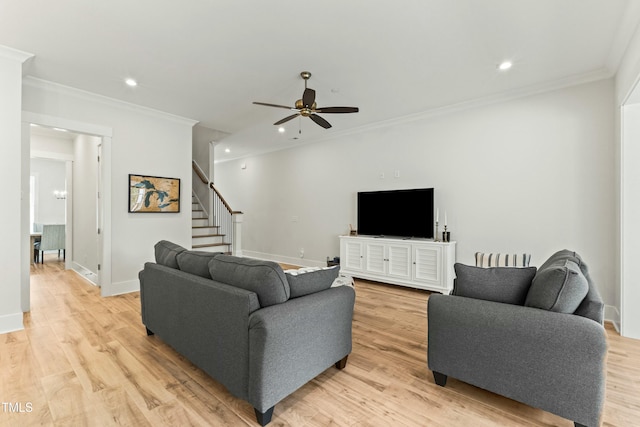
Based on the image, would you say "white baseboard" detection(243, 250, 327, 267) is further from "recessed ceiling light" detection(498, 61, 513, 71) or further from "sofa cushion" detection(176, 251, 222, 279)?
"recessed ceiling light" detection(498, 61, 513, 71)

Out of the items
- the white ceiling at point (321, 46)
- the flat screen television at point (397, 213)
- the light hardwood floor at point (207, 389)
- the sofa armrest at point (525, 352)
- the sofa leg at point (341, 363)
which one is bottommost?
the light hardwood floor at point (207, 389)

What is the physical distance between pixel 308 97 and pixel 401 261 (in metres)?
2.84

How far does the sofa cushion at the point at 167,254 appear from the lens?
258 centimetres

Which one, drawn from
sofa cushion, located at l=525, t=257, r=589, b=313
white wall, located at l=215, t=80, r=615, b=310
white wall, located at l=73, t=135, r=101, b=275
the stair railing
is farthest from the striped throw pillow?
white wall, located at l=73, t=135, r=101, b=275

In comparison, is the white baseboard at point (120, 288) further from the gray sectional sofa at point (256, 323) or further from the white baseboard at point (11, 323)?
the gray sectional sofa at point (256, 323)

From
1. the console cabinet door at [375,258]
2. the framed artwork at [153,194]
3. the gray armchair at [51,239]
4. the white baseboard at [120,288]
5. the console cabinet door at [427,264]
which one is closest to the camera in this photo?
the white baseboard at [120,288]

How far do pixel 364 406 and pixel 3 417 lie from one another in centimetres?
205

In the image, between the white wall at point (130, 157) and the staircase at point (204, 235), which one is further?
the staircase at point (204, 235)

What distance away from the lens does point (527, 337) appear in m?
1.61

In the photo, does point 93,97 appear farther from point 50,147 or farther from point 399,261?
point 399,261

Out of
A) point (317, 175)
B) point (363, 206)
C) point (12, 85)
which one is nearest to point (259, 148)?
point (317, 175)

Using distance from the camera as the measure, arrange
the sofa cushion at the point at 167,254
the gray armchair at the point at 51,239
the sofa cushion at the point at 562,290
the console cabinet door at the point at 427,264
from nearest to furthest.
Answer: the sofa cushion at the point at 562,290 → the sofa cushion at the point at 167,254 → the console cabinet door at the point at 427,264 → the gray armchair at the point at 51,239

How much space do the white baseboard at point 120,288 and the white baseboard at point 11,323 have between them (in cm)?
116

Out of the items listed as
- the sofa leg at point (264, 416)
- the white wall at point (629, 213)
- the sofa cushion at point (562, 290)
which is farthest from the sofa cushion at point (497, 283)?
the white wall at point (629, 213)
